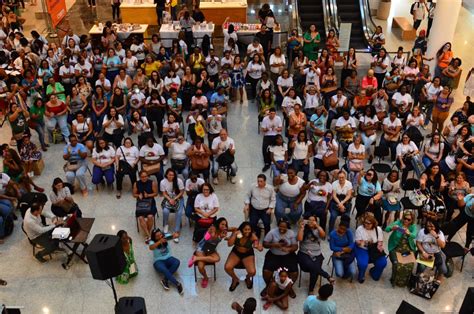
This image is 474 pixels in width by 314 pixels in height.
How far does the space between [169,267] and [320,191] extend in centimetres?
257

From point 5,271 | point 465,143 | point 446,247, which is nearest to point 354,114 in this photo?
point 465,143

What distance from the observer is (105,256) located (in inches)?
185

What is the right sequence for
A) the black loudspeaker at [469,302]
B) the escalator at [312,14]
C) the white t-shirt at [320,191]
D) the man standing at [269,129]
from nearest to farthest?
1. the black loudspeaker at [469,302]
2. the white t-shirt at [320,191]
3. the man standing at [269,129]
4. the escalator at [312,14]

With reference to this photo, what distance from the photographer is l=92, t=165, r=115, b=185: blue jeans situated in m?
9.25

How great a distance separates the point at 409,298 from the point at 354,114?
4318 millimetres

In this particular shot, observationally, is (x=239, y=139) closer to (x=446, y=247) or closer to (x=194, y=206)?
(x=194, y=206)

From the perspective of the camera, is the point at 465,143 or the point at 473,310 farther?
the point at 465,143

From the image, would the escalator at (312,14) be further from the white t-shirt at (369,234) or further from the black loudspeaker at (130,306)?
the black loudspeaker at (130,306)

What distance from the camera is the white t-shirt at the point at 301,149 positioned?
29.6 feet

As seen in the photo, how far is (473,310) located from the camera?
5.13 metres

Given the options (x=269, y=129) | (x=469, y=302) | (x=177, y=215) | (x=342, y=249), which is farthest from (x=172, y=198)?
(x=469, y=302)

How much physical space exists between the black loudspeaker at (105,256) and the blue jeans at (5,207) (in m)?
4.15

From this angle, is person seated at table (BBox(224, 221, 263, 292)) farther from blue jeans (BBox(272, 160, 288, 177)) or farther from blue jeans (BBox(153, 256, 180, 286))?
blue jeans (BBox(272, 160, 288, 177))

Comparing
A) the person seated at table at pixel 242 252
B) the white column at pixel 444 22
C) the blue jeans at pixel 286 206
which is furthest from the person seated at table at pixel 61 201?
the white column at pixel 444 22
